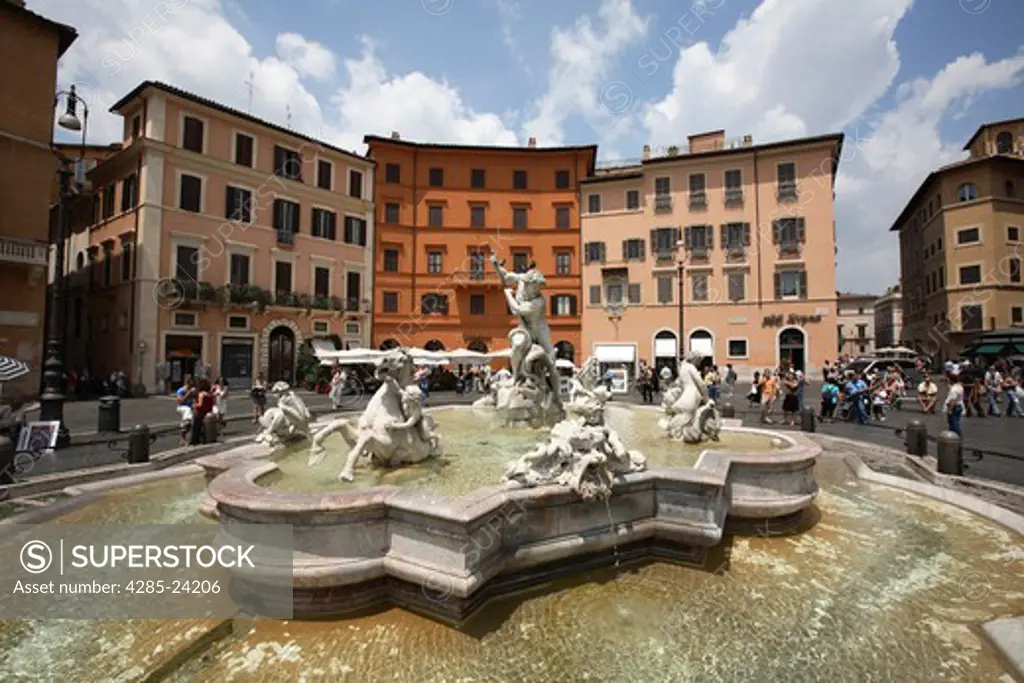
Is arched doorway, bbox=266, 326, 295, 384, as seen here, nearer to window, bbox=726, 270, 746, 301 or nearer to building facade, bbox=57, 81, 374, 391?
building facade, bbox=57, 81, 374, 391

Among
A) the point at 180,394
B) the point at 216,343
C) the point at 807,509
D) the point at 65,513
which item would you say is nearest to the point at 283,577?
the point at 65,513

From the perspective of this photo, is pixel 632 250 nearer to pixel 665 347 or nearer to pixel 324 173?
pixel 665 347

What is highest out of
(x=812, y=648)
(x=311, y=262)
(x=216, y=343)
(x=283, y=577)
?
(x=311, y=262)

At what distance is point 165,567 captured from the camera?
4258mm

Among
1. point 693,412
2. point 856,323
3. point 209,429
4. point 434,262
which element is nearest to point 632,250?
point 434,262

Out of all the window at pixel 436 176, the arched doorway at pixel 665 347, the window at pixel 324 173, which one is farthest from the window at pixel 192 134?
the arched doorway at pixel 665 347

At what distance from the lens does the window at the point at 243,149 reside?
88.4ft

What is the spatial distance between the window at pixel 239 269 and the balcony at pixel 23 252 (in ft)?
26.9

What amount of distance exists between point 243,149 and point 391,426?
28.6 meters

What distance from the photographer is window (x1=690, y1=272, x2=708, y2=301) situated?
110 ft

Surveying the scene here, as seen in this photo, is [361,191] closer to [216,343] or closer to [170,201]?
[170,201]

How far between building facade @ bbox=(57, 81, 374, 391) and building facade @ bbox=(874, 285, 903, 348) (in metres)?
71.9

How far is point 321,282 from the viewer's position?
30750mm

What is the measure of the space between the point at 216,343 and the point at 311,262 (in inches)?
290
